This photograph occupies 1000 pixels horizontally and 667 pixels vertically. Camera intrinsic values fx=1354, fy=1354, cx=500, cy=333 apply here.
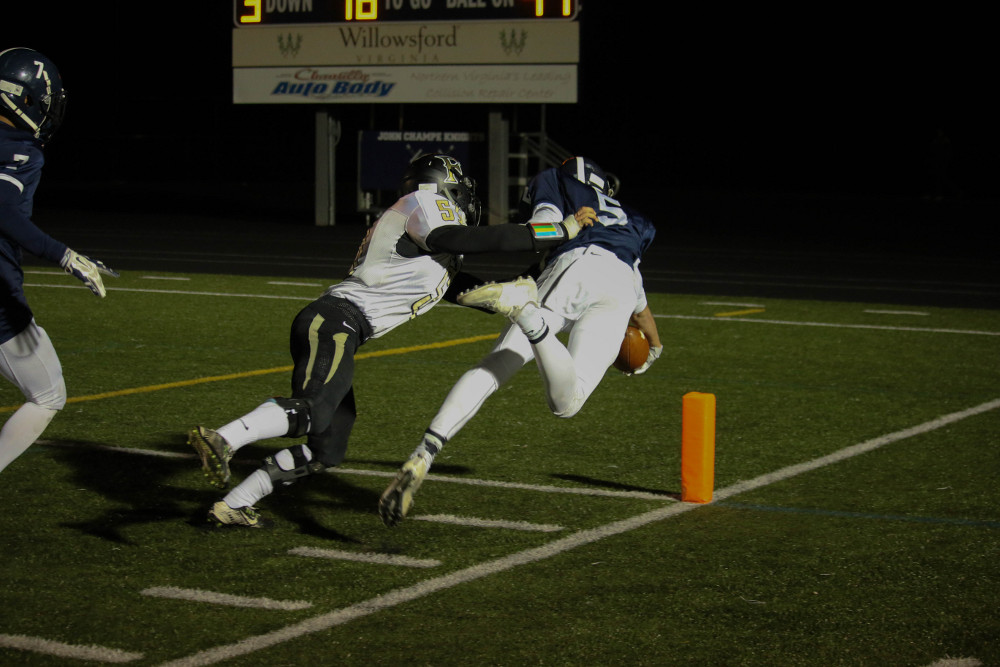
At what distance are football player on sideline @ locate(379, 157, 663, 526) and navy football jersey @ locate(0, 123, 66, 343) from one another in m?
1.59

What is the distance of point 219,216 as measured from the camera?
2942 cm

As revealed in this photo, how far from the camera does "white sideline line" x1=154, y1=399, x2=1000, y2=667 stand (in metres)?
4.19

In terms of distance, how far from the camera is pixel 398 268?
5324 millimetres

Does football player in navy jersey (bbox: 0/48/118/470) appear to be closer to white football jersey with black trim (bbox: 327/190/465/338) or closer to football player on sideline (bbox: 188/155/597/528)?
football player on sideline (bbox: 188/155/597/528)

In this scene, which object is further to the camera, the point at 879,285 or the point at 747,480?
the point at 879,285

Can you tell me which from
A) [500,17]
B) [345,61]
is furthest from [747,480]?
[345,61]

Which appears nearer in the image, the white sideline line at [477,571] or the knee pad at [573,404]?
the white sideline line at [477,571]

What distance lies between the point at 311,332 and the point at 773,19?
41678 mm

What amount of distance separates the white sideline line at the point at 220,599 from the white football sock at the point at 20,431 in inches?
38.2

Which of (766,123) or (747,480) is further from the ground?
(766,123)

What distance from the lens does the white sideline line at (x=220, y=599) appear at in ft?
15.1

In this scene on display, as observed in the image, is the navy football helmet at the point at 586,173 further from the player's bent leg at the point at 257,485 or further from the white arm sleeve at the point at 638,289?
the player's bent leg at the point at 257,485

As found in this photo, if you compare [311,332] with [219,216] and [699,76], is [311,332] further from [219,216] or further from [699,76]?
[699,76]

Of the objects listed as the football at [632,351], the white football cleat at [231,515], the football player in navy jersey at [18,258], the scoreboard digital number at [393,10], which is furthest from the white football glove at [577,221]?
the scoreboard digital number at [393,10]
